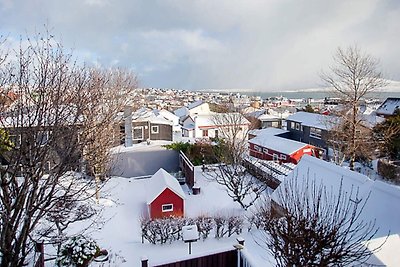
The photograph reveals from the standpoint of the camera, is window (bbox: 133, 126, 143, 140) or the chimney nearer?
the chimney

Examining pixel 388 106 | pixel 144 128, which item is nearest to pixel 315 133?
pixel 388 106

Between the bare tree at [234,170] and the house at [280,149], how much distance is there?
3166 mm

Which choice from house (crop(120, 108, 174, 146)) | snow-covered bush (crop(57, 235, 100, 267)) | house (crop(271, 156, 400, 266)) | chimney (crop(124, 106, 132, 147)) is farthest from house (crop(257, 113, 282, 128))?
snow-covered bush (crop(57, 235, 100, 267))

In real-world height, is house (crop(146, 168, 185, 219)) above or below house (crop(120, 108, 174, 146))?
below

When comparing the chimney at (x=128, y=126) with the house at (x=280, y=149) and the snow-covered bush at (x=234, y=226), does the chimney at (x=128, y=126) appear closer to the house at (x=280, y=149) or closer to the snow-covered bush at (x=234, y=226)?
the house at (x=280, y=149)

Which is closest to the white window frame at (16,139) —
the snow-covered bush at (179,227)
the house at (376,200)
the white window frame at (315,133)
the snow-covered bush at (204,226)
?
the house at (376,200)

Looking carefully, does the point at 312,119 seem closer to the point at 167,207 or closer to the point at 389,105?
the point at 389,105

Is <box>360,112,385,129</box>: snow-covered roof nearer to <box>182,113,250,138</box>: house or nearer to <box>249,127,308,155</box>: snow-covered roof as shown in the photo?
<box>249,127,308,155</box>: snow-covered roof

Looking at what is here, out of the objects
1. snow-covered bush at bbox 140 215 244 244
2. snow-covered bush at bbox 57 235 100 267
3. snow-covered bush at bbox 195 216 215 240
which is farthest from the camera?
snow-covered bush at bbox 195 216 215 240

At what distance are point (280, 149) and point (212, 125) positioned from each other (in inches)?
404

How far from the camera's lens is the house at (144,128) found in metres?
22.1

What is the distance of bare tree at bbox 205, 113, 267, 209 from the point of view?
13852 millimetres

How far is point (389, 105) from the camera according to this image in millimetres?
31375

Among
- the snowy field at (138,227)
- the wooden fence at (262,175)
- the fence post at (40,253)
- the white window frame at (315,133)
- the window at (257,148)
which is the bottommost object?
the snowy field at (138,227)
